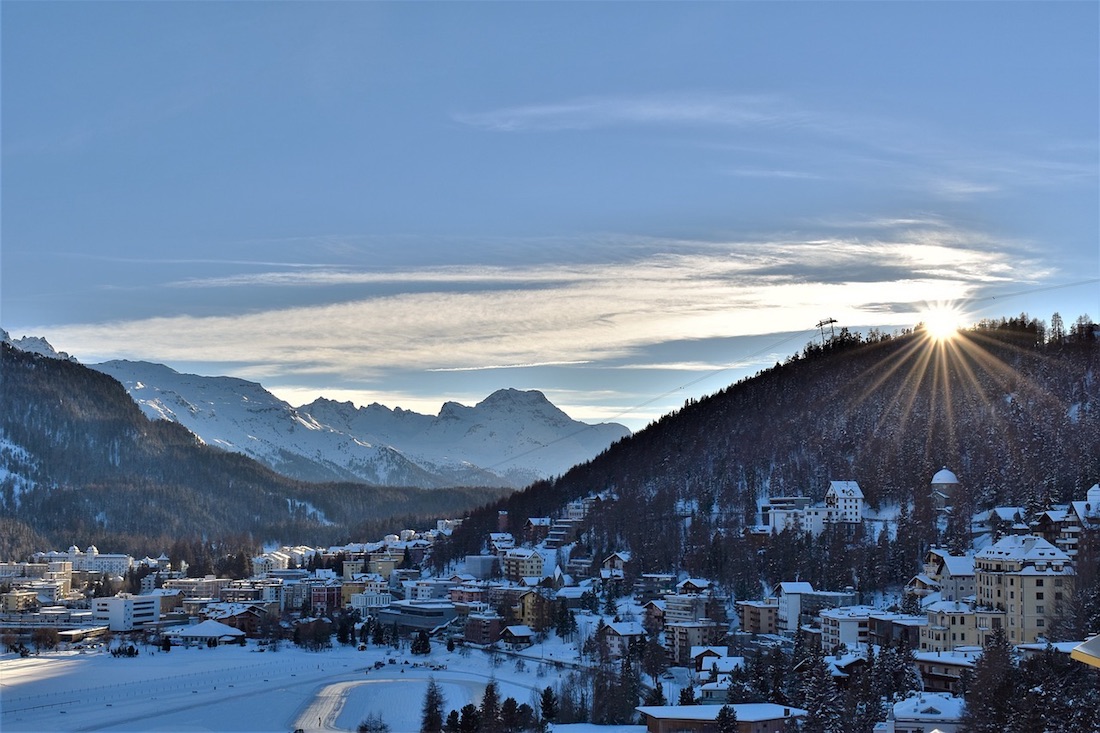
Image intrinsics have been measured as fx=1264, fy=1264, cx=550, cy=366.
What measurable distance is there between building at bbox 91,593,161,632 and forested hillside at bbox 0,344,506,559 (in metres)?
37.2

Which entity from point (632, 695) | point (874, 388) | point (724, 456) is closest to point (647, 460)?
point (724, 456)

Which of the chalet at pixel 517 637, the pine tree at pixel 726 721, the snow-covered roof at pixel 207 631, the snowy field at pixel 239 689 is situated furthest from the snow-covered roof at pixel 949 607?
the snow-covered roof at pixel 207 631

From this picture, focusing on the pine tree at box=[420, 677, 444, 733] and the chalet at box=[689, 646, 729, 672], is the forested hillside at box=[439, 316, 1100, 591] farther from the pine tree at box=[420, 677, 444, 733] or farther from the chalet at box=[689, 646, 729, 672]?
the pine tree at box=[420, 677, 444, 733]

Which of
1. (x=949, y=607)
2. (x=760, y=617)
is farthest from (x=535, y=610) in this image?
(x=949, y=607)

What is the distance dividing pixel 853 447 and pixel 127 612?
4293 centimetres

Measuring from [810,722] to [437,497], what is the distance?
13900 centimetres

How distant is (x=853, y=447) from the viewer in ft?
232

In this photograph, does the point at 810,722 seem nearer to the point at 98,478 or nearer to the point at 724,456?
the point at 724,456

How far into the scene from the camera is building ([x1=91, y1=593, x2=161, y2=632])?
7319 cm

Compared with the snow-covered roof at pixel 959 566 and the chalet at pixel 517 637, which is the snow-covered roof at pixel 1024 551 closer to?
the snow-covered roof at pixel 959 566

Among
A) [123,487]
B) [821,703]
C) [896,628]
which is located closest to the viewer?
[821,703]

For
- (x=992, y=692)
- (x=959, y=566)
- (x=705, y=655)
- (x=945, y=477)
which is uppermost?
(x=945, y=477)

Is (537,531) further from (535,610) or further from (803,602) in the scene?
(803,602)

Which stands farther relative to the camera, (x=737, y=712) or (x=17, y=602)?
(x=17, y=602)
